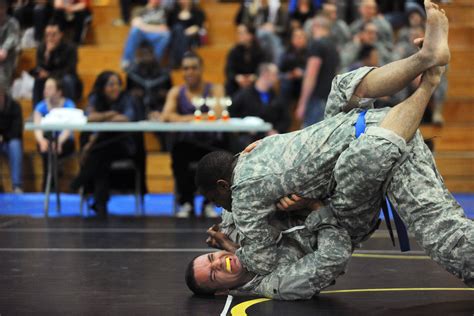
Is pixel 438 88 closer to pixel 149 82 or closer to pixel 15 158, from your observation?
pixel 149 82

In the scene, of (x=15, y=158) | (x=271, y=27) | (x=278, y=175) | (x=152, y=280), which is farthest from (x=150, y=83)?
(x=278, y=175)

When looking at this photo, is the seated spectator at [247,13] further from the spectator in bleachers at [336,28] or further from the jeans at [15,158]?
the jeans at [15,158]

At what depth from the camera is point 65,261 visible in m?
6.30

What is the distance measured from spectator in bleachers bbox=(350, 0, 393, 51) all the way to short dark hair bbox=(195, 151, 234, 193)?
23.3 ft

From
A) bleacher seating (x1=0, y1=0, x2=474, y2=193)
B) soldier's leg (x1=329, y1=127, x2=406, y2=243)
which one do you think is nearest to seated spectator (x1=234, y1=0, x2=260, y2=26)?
bleacher seating (x1=0, y1=0, x2=474, y2=193)

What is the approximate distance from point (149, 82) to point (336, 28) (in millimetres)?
2216

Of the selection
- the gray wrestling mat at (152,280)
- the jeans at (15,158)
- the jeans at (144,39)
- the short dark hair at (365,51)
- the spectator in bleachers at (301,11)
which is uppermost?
the gray wrestling mat at (152,280)

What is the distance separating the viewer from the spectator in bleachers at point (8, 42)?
1208cm

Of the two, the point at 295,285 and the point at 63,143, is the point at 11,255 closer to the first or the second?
the point at 295,285

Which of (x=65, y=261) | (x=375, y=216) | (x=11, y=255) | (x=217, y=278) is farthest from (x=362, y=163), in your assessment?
(x=11, y=255)

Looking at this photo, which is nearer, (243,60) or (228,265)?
(228,265)

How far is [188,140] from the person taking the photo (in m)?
9.37

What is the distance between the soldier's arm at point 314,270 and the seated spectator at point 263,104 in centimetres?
505

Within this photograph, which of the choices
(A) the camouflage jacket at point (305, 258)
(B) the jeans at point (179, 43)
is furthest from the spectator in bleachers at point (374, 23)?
(A) the camouflage jacket at point (305, 258)
